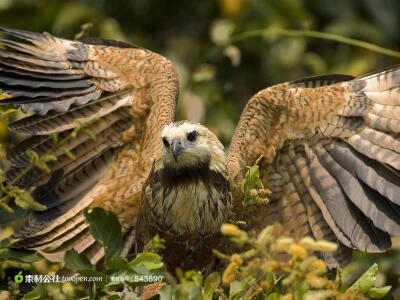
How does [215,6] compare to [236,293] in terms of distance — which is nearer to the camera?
[236,293]

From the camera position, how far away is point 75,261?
9.83ft

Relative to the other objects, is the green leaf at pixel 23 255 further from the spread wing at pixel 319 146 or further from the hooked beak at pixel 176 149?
the spread wing at pixel 319 146

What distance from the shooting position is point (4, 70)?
4586mm

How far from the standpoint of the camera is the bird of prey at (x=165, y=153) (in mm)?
4316

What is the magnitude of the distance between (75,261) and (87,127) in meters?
A: 1.91

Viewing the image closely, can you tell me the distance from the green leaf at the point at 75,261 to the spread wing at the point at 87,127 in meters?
1.57

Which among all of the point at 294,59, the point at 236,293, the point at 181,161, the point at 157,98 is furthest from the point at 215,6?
the point at 236,293

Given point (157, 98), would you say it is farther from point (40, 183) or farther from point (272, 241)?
point (272, 241)

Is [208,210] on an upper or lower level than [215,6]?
lower

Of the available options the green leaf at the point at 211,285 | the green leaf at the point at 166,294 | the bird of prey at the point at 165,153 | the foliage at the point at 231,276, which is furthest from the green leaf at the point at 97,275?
the bird of prey at the point at 165,153

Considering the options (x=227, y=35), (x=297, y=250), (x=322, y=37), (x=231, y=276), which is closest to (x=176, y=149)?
(x=231, y=276)

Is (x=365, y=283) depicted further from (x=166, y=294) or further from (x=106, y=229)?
(x=106, y=229)

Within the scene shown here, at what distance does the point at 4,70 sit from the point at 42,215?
0.84 m

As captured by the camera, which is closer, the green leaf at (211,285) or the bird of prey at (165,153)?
the green leaf at (211,285)
